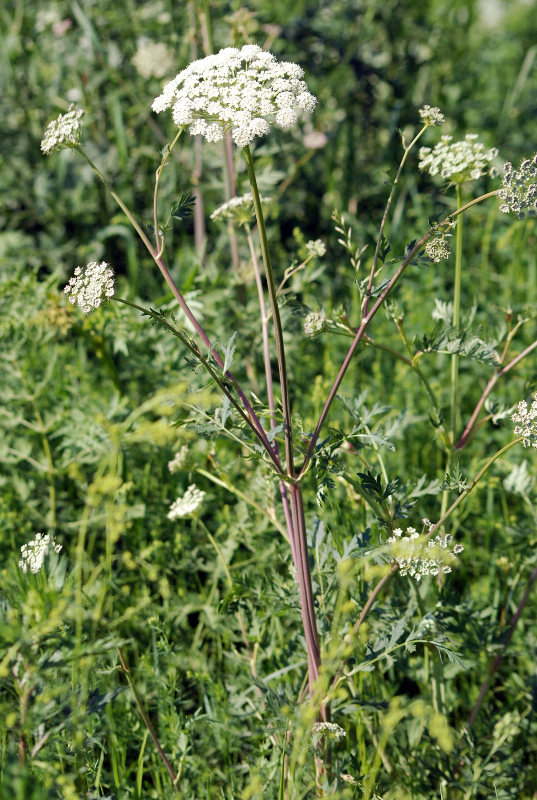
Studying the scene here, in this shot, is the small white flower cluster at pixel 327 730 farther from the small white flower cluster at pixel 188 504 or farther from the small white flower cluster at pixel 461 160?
the small white flower cluster at pixel 461 160

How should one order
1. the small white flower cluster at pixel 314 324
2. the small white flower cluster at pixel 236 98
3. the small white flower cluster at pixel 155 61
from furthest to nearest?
the small white flower cluster at pixel 155 61 → the small white flower cluster at pixel 314 324 → the small white flower cluster at pixel 236 98

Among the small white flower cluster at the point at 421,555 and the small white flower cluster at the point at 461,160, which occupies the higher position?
the small white flower cluster at the point at 461,160

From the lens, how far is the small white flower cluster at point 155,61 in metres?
3.30

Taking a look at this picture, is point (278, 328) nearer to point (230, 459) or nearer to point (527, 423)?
point (527, 423)

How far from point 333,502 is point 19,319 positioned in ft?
4.55

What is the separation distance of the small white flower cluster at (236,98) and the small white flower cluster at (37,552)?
0.83 meters

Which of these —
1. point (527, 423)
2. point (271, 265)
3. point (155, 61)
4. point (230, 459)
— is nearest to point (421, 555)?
point (527, 423)

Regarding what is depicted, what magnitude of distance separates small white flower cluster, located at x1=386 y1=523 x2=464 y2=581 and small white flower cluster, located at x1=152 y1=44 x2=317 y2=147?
0.79 meters

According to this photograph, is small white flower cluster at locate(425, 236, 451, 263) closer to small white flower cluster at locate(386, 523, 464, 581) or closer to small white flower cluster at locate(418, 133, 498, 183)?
small white flower cluster at locate(418, 133, 498, 183)

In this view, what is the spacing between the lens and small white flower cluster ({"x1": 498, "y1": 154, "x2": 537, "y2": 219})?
1399mm

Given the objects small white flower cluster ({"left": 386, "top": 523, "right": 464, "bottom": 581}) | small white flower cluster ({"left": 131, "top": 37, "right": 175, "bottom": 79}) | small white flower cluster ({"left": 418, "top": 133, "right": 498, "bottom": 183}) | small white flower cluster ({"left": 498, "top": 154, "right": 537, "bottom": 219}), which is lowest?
small white flower cluster ({"left": 386, "top": 523, "right": 464, "bottom": 581})

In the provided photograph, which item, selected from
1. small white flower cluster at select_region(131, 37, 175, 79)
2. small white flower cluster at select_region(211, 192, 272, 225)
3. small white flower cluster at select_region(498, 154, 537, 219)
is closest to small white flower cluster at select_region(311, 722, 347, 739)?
small white flower cluster at select_region(498, 154, 537, 219)

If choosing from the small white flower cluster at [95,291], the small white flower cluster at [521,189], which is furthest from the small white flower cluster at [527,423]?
the small white flower cluster at [95,291]

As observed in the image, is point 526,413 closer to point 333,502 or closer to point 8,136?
point 333,502
